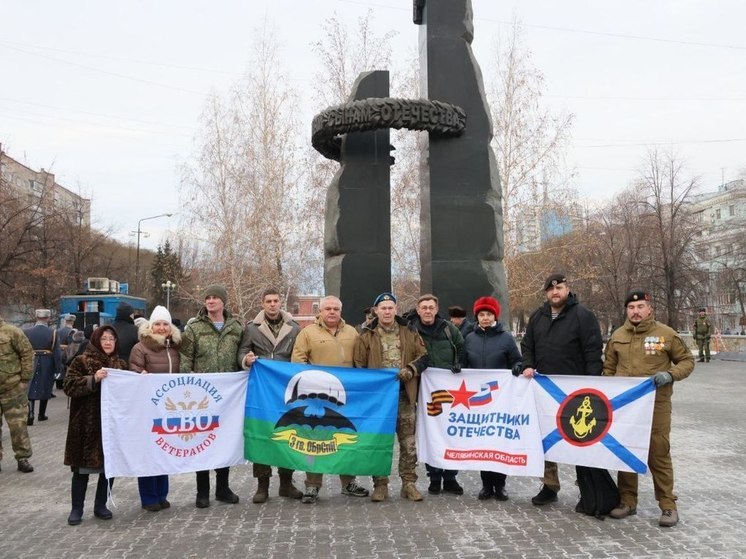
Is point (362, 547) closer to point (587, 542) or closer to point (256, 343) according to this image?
point (587, 542)

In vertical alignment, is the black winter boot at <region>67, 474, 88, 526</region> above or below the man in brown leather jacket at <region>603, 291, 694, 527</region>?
below

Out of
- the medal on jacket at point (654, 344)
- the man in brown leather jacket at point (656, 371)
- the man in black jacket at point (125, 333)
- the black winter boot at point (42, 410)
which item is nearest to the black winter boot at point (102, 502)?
the man in black jacket at point (125, 333)

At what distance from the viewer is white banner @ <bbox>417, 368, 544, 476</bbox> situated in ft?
18.8

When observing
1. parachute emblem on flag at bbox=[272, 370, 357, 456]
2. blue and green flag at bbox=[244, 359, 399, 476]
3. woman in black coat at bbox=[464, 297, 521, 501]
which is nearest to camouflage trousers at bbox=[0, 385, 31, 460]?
blue and green flag at bbox=[244, 359, 399, 476]

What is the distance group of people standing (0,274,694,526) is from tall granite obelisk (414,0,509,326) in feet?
12.0

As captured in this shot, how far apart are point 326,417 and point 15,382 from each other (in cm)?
400

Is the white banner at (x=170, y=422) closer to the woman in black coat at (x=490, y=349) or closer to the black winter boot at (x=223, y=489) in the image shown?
the black winter boot at (x=223, y=489)

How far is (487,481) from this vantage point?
5875 mm

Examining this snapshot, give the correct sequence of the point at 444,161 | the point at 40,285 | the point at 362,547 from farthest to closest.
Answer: the point at 40,285, the point at 444,161, the point at 362,547

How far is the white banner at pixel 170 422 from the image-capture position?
5.49 meters

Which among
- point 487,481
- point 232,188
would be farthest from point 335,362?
point 232,188

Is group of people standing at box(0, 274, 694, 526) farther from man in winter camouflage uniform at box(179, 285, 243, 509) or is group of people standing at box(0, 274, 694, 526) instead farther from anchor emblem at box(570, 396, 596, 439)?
anchor emblem at box(570, 396, 596, 439)

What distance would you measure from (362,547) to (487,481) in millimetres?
1756

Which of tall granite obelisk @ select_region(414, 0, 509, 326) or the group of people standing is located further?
tall granite obelisk @ select_region(414, 0, 509, 326)
